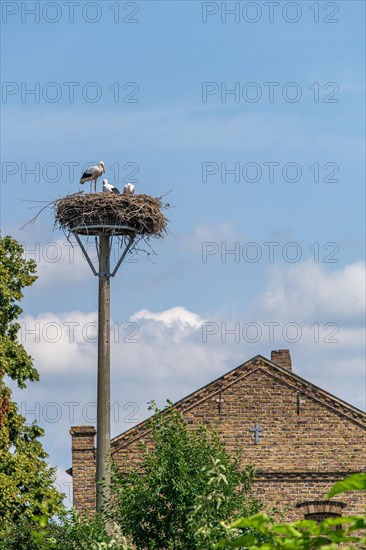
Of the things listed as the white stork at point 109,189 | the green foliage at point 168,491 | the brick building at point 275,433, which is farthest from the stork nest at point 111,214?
the brick building at point 275,433

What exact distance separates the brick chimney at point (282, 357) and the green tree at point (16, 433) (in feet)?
19.8

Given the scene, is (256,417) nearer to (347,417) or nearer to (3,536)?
(347,417)

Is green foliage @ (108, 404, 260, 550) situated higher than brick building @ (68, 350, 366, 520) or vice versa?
brick building @ (68, 350, 366, 520)

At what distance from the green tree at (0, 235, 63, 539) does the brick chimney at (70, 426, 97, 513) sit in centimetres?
52

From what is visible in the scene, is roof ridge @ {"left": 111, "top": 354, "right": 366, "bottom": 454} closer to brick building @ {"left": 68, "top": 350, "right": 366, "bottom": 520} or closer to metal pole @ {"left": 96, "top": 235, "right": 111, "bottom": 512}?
brick building @ {"left": 68, "top": 350, "right": 366, "bottom": 520}

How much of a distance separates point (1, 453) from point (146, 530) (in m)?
13.2

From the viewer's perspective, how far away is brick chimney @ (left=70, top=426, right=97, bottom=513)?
2719 centimetres

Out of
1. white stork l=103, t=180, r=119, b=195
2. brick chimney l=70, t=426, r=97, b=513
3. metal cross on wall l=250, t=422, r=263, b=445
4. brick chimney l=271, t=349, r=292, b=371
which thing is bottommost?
brick chimney l=70, t=426, r=97, b=513

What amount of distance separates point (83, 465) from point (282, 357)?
5839mm

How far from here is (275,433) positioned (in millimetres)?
27641

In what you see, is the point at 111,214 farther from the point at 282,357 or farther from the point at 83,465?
the point at 282,357

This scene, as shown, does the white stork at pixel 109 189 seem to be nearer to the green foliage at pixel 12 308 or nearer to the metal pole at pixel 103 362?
the metal pole at pixel 103 362

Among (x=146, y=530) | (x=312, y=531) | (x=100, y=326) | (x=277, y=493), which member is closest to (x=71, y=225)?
(x=100, y=326)

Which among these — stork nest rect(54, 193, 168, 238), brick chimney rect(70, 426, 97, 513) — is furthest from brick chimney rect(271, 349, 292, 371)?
stork nest rect(54, 193, 168, 238)
